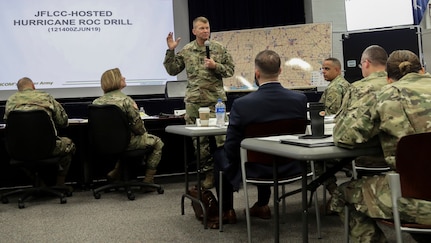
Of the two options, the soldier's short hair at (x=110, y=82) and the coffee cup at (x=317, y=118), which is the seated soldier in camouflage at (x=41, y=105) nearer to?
the soldier's short hair at (x=110, y=82)

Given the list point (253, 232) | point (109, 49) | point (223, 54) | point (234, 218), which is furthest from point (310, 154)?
point (109, 49)

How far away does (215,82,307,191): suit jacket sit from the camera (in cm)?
283

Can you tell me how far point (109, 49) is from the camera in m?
6.58

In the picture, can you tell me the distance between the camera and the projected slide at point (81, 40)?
20.6 ft

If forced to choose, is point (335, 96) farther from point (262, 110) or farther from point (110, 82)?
point (110, 82)

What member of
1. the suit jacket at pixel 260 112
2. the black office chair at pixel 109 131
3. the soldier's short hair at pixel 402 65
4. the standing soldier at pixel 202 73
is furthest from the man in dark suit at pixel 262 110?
the black office chair at pixel 109 131

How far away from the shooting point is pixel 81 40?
6.49 m

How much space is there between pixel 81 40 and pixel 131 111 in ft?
7.11

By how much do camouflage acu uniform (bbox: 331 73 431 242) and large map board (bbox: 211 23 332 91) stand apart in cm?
497

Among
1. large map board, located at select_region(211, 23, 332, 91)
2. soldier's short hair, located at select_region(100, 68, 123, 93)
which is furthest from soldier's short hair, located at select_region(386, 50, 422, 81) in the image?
large map board, located at select_region(211, 23, 332, 91)

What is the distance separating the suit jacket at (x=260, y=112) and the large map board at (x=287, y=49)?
4015mm

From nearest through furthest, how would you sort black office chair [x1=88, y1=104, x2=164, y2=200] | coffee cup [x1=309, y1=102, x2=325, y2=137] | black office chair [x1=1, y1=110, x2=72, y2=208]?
coffee cup [x1=309, y1=102, x2=325, y2=137] < black office chair [x1=1, y1=110, x2=72, y2=208] < black office chair [x1=88, y1=104, x2=164, y2=200]

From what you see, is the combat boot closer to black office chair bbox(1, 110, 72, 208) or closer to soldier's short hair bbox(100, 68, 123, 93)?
soldier's short hair bbox(100, 68, 123, 93)

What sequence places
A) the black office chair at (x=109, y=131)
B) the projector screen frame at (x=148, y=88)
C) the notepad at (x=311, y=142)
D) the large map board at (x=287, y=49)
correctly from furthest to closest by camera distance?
the large map board at (x=287, y=49)
the projector screen frame at (x=148, y=88)
the black office chair at (x=109, y=131)
the notepad at (x=311, y=142)
